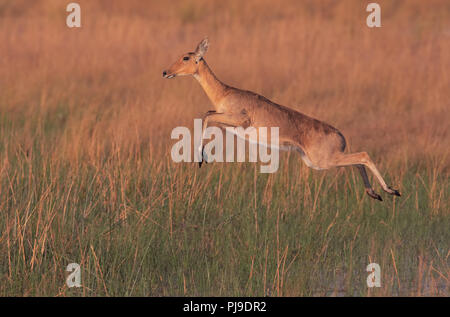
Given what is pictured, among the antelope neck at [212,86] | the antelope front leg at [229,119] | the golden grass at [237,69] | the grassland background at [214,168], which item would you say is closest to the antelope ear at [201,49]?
the antelope neck at [212,86]

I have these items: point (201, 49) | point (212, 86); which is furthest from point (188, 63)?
point (212, 86)

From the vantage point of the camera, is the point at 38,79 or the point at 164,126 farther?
the point at 38,79

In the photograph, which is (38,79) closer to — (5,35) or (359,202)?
(5,35)

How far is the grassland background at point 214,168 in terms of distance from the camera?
20.3 feet

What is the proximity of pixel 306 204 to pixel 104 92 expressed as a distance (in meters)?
5.94

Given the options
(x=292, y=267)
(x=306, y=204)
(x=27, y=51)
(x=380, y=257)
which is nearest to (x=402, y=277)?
(x=380, y=257)

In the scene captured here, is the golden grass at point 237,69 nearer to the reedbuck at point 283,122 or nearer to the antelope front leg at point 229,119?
the reedbuck at point 283,122

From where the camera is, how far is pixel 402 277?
6.25m

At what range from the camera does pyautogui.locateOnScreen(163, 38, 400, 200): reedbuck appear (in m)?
6.87

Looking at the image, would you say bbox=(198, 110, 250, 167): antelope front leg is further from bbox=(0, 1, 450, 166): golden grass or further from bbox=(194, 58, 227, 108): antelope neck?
bbox=(0, 1, 450, 166): golden grass

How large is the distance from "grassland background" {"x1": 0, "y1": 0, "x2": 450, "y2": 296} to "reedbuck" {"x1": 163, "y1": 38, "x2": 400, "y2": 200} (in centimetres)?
50

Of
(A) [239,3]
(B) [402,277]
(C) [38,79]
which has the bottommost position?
(B) [402,277]

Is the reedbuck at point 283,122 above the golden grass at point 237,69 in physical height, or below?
below

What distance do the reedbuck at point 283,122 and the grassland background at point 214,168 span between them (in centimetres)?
50
